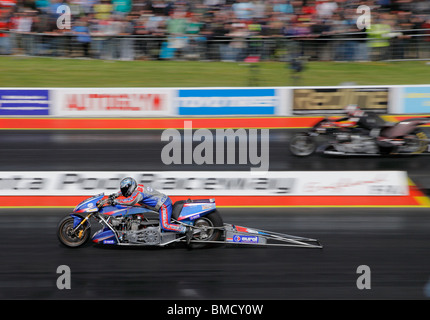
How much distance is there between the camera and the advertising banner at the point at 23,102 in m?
17.8

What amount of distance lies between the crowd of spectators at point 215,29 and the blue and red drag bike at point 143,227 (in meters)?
12.3

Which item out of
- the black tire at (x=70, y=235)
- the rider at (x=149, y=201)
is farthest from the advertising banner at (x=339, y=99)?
the black tire at (x=70, y=235)

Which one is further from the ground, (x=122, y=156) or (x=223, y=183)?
(x=122, y=156)

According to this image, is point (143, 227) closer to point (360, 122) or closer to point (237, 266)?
point (237, 266)

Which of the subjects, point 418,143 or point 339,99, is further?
point 339,99

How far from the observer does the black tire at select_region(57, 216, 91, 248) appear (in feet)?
30.5

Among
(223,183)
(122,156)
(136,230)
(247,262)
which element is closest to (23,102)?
(122,156)

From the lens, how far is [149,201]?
9141mm

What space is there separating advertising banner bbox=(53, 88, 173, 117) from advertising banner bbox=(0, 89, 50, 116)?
0.42 meters

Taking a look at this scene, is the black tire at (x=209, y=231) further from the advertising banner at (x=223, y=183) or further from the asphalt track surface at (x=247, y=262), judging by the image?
the advertising banner at (x=223, y=183)

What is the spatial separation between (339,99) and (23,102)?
9.57 metres

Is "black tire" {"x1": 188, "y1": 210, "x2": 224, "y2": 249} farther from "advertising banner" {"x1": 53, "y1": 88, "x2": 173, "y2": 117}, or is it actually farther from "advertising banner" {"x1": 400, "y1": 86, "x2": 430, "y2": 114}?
"advertising banner" {"x1": 400, "y1": 86, "x2": 430, "y2": 114}

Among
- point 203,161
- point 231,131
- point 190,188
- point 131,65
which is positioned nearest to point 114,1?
point 131,65

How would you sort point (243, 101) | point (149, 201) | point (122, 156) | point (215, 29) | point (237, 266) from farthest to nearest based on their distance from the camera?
point (215, 29), point (243, 101), point (122, 156), point (149, 201), point (237, 266)
